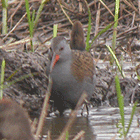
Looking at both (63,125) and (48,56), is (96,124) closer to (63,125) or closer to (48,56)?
(63,125)

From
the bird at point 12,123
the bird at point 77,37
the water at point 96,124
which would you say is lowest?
the water at point 96,124

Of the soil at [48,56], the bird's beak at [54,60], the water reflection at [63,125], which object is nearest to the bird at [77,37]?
the soil at [48,56]

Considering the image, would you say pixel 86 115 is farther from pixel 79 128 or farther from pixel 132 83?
pixel 132 83

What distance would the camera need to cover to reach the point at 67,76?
5.48 metres

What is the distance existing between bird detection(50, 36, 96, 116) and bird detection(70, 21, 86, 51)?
19.8 inches

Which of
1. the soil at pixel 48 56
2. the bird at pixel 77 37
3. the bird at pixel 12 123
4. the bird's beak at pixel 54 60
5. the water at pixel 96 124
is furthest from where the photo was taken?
the bird at pixel 77 37

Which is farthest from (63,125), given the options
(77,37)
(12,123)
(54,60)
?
(12,123)

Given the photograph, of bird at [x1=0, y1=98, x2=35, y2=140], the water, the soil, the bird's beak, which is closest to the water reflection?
the water

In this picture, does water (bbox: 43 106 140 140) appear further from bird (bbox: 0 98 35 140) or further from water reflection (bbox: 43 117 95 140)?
bird (bbox: 0 98 35 140)

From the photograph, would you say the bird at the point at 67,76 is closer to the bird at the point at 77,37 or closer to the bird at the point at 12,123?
the bird at the point at 77,37

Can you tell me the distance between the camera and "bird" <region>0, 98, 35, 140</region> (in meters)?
2.89

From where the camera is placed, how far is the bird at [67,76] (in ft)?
17.9

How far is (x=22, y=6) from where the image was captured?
367 inches

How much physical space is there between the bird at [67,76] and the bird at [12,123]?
2348mm
